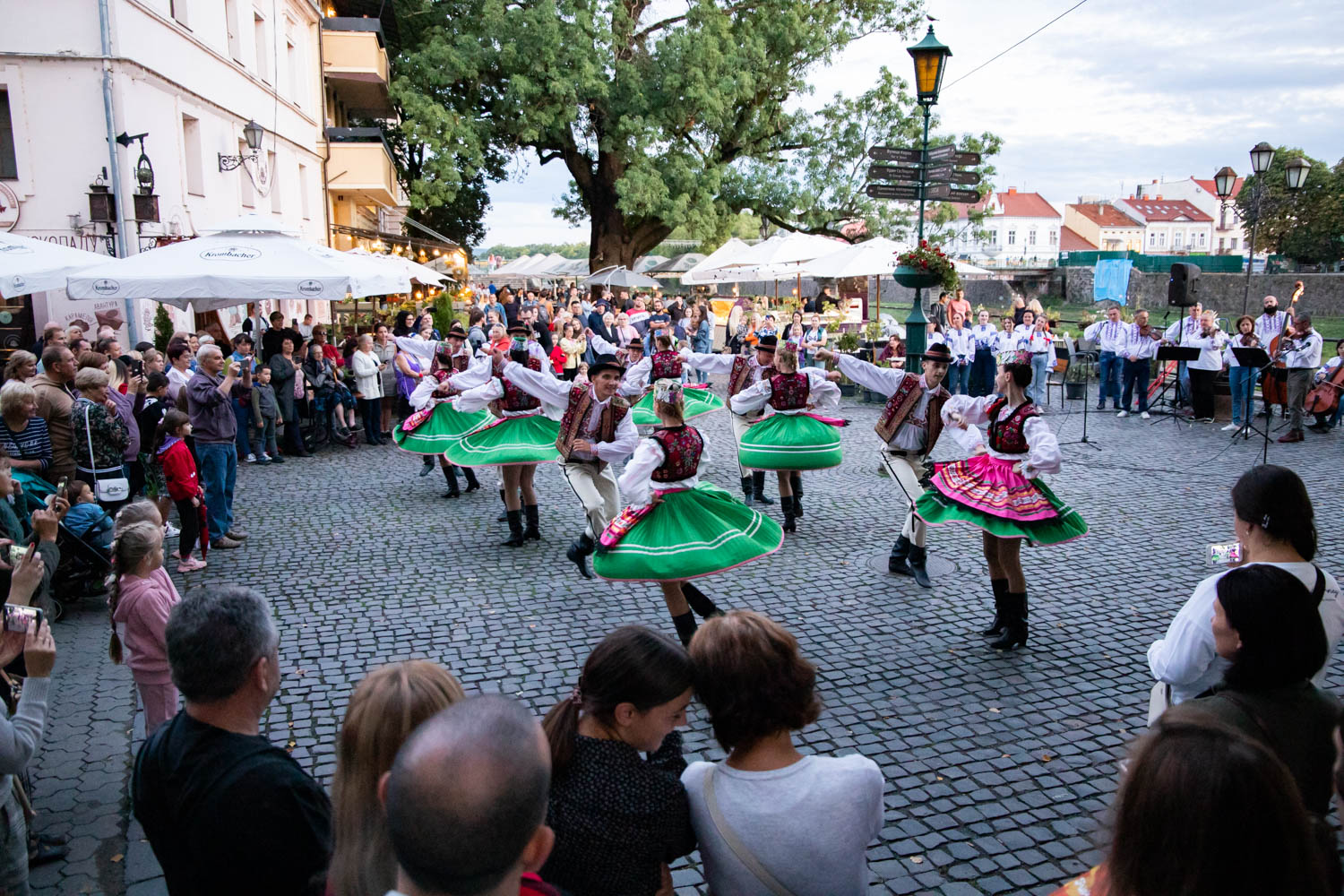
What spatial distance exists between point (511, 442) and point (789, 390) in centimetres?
267

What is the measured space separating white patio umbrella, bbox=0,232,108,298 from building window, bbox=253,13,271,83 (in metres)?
11.5

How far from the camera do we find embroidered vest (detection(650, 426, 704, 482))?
20.8 ft

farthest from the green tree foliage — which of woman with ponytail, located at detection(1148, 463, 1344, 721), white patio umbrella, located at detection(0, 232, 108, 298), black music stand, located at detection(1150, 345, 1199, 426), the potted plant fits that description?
woman with ponytail, located at detection(1148, 463, 1344, 721)

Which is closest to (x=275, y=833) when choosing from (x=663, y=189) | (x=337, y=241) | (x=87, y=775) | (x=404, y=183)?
(x=87, y=775)

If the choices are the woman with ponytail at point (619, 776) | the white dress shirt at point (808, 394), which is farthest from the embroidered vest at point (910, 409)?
the woman with ponytail at point (619, 776)

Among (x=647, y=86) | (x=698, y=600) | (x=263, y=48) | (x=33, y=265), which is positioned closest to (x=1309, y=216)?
(x=647, y=86)

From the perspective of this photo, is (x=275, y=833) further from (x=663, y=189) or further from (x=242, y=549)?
(x=663, y=189)

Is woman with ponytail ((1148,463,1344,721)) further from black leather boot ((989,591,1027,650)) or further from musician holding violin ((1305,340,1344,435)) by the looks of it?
musician holding violin ((1305,340,1344,435))

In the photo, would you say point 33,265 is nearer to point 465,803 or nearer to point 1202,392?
point 465,803

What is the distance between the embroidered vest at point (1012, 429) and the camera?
21.1 ft

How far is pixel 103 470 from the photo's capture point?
305 inches

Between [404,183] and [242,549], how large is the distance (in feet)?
85.9

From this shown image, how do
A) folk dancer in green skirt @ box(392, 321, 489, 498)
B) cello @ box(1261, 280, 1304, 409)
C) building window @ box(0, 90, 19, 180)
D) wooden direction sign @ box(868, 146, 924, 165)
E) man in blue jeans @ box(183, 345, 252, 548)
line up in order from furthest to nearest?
1. cello @ box(1261, 280, 1304, 409)
2. building window @ box(0, 90, 19, 180)
3. wooden direction sign @ box(868, 146, 924, 165)
4. folk dancer in green skirt @ box(392, 321, 489, 498)
5. man in blue jeans @ box(183, 345, 252, 548)

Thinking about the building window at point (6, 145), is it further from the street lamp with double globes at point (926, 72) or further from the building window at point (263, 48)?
the street lamp with double globes at point (926, 72)
